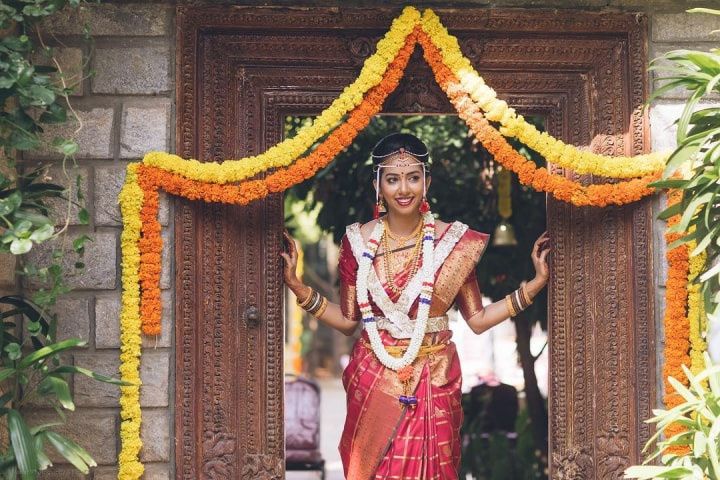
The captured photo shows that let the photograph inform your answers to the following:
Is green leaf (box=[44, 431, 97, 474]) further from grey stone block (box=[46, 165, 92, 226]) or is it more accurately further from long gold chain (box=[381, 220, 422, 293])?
long gold chain (box=[381, 220, 422, 293])

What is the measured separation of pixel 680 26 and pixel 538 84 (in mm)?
634

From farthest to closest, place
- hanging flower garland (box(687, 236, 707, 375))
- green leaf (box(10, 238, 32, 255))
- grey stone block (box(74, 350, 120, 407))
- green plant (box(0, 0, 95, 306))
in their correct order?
grey stone block (box(74, 350, 120, 407)) < hanging flower garland (box(687, 236, 707, 375)) < green plant (box(0, 0, 95, 306)) < green leaf (box(10, 238, 32, 255))

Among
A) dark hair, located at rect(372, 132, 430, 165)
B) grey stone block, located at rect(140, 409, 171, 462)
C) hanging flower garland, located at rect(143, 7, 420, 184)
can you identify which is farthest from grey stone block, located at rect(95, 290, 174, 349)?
dark hair, located at rect(372, 132, 430, 165)

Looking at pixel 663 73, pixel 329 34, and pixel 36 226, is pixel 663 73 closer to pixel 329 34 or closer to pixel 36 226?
pixel 329 34

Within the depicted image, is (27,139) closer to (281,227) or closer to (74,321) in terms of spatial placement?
(74,321)

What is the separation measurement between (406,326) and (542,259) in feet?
2.17

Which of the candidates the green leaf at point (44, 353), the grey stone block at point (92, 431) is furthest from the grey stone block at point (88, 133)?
the grey stone block at point (92, 431)

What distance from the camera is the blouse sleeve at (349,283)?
476cm

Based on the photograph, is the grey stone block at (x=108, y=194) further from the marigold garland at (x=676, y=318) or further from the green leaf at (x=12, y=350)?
the marigold garland at (x=676, y=318)

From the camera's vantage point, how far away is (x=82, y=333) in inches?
178

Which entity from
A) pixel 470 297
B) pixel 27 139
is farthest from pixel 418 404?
pixel 27 139

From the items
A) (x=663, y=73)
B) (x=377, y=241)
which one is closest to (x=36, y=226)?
(x=377, y=241)

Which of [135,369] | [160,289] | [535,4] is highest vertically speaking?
[535,4]

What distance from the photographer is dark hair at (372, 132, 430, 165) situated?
182 inches
